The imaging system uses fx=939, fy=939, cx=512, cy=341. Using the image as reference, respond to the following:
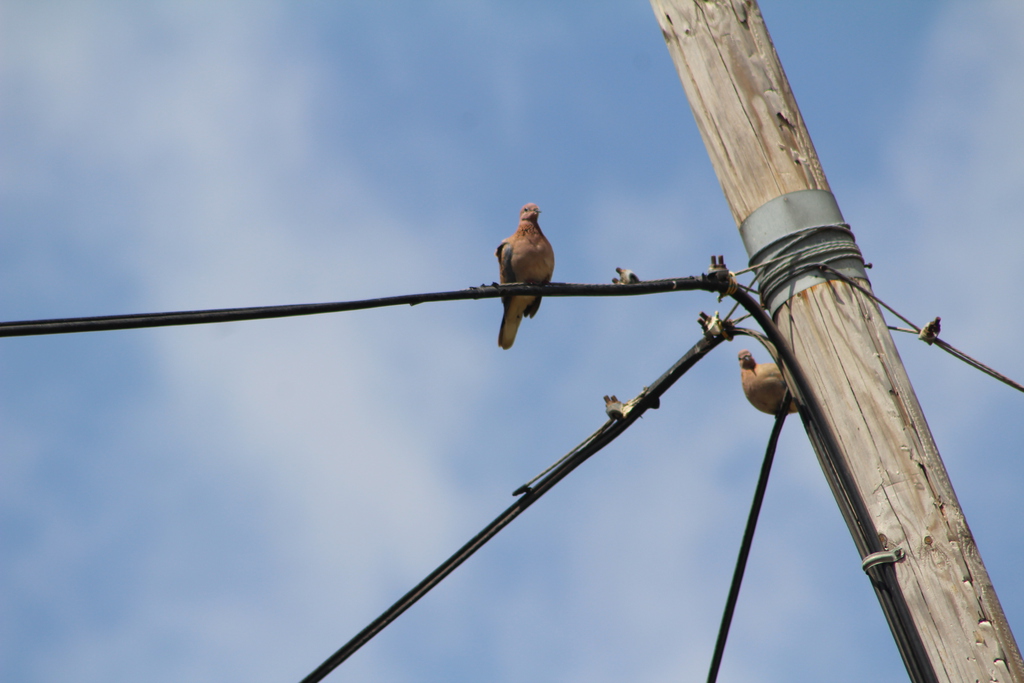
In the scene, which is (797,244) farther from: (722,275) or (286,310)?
(286,310)

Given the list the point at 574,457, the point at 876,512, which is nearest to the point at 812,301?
the point at 876,512

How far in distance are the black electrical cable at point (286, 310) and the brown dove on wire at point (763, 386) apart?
3.53 meters

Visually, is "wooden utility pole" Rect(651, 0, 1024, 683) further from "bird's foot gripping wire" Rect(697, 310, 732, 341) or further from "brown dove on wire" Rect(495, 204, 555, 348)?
"brown dove on wire" Rect(495, 204, 555, 348)

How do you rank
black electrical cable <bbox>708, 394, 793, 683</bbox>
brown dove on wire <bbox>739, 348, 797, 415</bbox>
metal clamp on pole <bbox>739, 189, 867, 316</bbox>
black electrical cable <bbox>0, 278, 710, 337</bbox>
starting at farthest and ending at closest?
brown dove on wire <bbox>739, 348, 797, 415</bbox> < black electrical cable <bbox>708, 394, 793, 683</bbox> < metal clamp on pole <bbox>739, 189, 867, 316</bbox> < black electrical cable <bbox>0, 278, 710, 337</bbox>

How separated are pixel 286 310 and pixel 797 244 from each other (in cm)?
161

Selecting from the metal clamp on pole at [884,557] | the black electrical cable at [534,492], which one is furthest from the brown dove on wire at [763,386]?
the metal clamp on pole at [884,557]

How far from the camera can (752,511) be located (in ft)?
11.1

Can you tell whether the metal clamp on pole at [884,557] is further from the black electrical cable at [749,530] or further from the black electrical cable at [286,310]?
the black electrical cable at [286,310]

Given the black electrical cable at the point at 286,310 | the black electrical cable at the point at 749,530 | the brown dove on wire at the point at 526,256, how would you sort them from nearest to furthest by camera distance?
the black electrical cable at the point at 286,310
the black electrical cable at the point at 749,530
the brown dove on wire at the point at 526,256

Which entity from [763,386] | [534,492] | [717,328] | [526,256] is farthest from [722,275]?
[763,386]

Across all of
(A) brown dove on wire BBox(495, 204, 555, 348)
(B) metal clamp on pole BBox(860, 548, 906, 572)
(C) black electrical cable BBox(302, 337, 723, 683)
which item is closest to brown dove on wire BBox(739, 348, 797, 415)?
(A) brown dove on wire BBox(495, 204, 555, 348)

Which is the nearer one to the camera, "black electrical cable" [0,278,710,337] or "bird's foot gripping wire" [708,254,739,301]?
"black electrical cable" [0,278,710,337]

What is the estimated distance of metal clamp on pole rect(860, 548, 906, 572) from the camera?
2576 millimetres

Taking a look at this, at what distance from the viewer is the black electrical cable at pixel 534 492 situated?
10.8 feet
